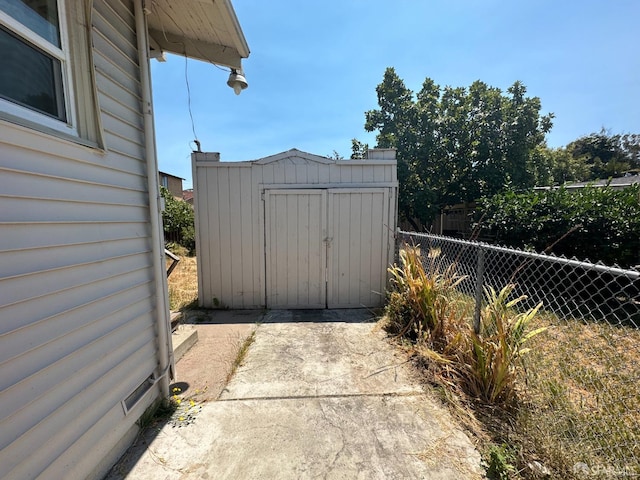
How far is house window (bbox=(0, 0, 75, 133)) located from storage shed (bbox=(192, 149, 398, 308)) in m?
2.78

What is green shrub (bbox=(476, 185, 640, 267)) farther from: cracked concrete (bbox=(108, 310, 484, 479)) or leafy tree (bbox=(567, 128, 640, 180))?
leafy tree (bbox=(567, 128, 640, 180))

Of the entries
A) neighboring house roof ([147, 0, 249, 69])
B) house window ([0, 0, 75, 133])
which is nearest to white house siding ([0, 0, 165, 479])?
house window ([0, 0, 75, 133])

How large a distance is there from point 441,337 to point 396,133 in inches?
376

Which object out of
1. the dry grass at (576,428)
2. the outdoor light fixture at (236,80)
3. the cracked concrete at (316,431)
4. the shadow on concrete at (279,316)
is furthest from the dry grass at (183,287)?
the dry grass at (576,428)

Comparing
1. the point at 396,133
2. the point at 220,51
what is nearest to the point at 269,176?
the point at 220,51

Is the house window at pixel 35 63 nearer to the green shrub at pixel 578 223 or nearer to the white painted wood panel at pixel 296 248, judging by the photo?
the white painted wood panel at pixel 296 248

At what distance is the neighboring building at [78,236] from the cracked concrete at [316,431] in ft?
1.51

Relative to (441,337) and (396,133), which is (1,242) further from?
(396,133)

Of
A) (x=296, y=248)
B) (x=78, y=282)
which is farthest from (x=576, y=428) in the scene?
(x=296, y=248)

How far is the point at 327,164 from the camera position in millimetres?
4242

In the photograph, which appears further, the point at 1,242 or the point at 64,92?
the point at 64,92

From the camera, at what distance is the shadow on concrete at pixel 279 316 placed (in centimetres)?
398

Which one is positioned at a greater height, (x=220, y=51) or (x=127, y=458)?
(x=220, y=51)

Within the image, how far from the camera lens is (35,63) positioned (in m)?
1.30
